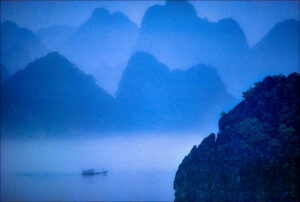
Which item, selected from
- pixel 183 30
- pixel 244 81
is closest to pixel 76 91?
pixel 183 30

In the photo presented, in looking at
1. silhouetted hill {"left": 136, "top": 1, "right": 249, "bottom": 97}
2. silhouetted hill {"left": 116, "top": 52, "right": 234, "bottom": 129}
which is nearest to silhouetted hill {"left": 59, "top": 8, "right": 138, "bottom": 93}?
silhouetted hill {"left": 136, "top": 1, "right": 249, "bottom": 97}

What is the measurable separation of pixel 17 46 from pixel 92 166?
3988cm

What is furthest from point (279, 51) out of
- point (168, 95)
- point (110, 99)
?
point (110, 99)

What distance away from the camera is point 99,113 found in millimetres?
54781

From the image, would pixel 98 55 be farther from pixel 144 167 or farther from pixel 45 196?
pixel 45 196

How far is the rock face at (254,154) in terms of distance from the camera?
10.1 metres

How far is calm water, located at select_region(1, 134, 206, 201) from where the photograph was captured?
21406 millimetres

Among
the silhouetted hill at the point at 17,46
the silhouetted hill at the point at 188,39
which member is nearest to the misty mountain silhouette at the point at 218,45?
the silhouetted hill at the point at 188,39

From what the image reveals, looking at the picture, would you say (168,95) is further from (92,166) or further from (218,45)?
(92,166)

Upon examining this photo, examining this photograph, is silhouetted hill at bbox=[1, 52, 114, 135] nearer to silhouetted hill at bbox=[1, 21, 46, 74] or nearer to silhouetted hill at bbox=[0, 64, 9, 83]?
silhouetted hill at bbox=[0, 64, 9, 83]

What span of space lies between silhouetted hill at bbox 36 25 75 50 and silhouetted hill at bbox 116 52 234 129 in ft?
61.2

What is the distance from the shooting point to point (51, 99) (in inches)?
2077

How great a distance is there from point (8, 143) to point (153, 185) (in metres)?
36.3

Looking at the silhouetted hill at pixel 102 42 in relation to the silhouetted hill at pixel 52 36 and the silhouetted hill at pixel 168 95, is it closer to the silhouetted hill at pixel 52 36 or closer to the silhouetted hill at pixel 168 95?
the silhouetted hill at pixel 52 36
